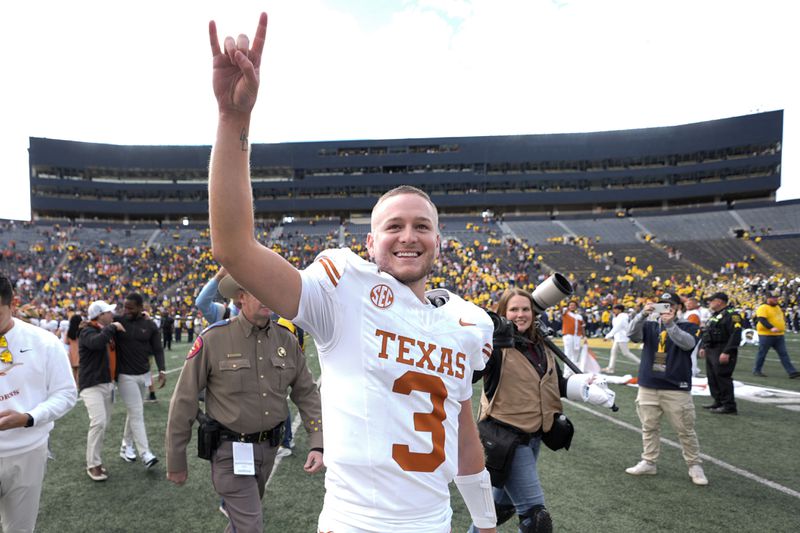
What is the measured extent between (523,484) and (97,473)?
184 inches

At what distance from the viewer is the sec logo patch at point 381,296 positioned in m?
1.48

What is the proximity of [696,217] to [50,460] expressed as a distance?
55794 millimetres

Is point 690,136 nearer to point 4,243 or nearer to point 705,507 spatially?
point 705,507

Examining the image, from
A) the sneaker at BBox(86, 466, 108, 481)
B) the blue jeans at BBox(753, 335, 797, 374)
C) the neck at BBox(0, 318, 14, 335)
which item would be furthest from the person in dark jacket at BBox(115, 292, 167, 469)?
the blue jeans at BBox(753, 335, 797, 374)

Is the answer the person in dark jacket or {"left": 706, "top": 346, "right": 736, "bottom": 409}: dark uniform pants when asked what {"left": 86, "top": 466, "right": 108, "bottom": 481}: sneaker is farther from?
{"left": 706, "top": 346, "right": 736, "bottom": 409}: dark uniform pants

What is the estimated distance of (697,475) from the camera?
521 centimetres

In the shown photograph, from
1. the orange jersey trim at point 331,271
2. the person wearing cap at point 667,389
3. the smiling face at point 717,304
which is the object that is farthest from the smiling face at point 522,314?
the smiling face at point 717,304

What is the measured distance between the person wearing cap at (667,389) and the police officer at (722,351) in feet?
10.5

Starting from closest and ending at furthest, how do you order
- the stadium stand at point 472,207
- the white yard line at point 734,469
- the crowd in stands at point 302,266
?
the white yard line at point 734,469 < the crowd in stands at point 302,266 < the stadium stand at point 472,207

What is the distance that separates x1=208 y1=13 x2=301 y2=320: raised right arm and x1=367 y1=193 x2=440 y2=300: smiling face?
44 cm

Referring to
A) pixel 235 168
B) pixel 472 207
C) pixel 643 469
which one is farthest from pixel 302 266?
pixel 235 168

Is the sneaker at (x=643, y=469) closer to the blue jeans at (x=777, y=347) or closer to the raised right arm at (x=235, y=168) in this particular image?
the raised right arm at (x=235, y=168)

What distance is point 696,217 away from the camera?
48781mm

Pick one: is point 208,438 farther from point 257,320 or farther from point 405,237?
point 405,237
